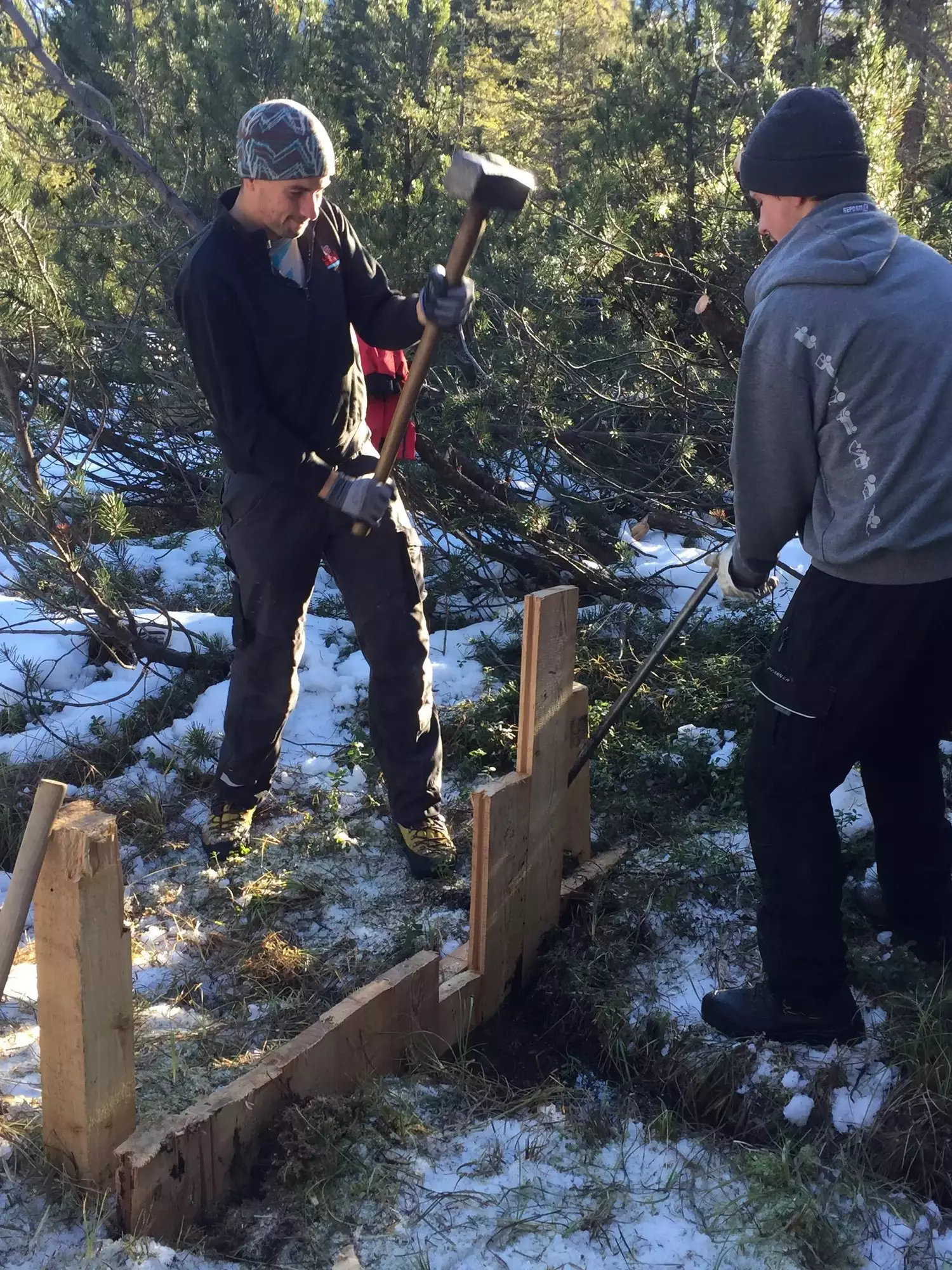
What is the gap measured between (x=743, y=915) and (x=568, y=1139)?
95 centimetres

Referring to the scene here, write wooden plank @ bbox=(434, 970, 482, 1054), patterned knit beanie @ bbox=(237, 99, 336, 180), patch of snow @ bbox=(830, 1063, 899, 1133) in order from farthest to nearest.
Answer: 1. patterned knit beanie @ bbox=(237, 99, 336, 180)
2. wooden plank @ bbox=(434, 970, 482, 1054)
3. patch of snow @ bbox=(830, 1063, 899, 1133)

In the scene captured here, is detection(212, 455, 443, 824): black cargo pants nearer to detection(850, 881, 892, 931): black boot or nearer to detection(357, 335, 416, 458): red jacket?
detection(357, 335, 416, 458): red jacket

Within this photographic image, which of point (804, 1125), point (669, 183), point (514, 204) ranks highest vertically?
point (669, 183)

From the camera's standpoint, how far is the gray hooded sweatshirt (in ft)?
6.70

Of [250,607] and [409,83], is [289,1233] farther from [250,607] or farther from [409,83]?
[409,83]

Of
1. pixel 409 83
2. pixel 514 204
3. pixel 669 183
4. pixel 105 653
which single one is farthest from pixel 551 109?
pixel 514 204

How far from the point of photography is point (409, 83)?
15.1 feet

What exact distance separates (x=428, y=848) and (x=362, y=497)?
3.75 ft

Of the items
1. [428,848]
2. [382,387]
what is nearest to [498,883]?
[428,848]

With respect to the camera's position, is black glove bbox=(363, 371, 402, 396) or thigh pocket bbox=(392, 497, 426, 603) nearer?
thigh pocket bbox=(392, 497, 426, 603)

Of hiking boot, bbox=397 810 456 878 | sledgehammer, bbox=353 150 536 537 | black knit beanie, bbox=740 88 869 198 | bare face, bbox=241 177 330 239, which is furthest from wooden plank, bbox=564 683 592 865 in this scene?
bare face, bbox=241 177 330 239

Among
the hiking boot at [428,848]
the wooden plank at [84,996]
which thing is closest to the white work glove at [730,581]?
the hiking boot at [428,848]

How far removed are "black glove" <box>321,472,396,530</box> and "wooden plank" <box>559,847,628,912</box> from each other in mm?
1201

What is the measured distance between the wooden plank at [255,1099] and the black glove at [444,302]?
1.63 meters
